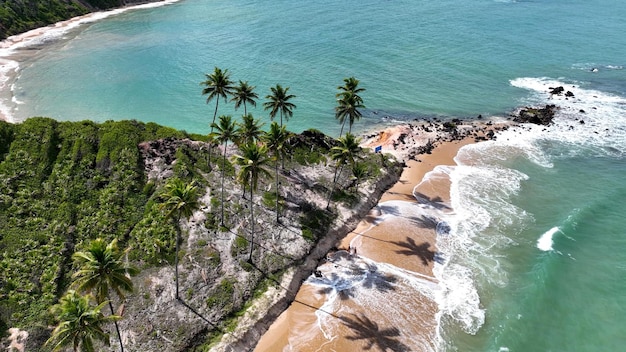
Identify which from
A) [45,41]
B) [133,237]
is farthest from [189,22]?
[133,237]

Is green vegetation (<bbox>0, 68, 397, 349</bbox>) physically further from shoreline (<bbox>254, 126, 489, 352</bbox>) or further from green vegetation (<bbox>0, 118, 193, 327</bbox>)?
shoreline (<bbox>254, 126, 489, 352</bbox>)

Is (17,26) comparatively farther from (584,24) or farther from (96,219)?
(584,24)

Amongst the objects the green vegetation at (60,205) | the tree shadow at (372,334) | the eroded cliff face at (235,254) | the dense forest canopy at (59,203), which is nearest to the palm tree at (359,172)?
the eroded cliff face at (235,254)

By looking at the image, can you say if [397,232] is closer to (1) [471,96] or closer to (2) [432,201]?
(2) [432,201]

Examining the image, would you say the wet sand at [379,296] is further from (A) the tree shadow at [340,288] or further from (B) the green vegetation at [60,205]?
(B) the green vegetation at [60,205]

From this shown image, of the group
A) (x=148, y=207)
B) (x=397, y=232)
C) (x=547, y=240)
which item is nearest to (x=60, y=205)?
(x=148, y=207)
